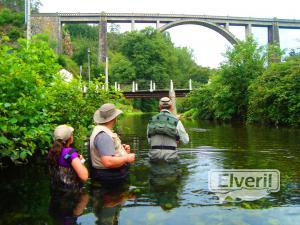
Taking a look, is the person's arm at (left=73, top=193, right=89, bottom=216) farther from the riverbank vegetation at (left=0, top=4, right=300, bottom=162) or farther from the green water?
the riverbank vegetation at (left=0, top=4, right=300, bottom=162)

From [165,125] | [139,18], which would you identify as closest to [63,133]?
[165,125]

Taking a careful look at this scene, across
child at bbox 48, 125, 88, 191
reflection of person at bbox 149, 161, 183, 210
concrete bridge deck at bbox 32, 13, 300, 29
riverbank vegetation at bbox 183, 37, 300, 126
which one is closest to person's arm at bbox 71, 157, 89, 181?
child at bbox 48, 125, 88, 191

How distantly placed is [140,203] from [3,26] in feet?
198

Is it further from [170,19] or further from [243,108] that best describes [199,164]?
[170,19]

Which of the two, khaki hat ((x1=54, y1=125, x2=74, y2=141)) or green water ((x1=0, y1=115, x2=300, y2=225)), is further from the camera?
green water ((x1=0, y1=115, x2=300, y2=225))

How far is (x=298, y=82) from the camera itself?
2400 centimetres

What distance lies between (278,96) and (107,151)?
2153 centimetres

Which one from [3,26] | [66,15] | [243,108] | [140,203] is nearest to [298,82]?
A: [243,108]

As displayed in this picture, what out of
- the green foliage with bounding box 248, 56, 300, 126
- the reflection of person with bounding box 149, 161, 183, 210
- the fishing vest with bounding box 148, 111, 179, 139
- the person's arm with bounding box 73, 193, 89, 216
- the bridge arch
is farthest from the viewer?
the bridge arch

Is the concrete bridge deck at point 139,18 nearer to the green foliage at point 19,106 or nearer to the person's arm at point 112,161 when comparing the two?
the green foliage at point 19,106

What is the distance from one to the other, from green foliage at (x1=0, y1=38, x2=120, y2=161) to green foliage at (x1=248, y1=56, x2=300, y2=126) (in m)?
15.4

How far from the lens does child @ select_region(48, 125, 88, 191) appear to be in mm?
4938

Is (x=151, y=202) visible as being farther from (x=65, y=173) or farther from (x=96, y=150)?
(x=65, y=173)

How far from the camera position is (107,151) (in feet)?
17.7
